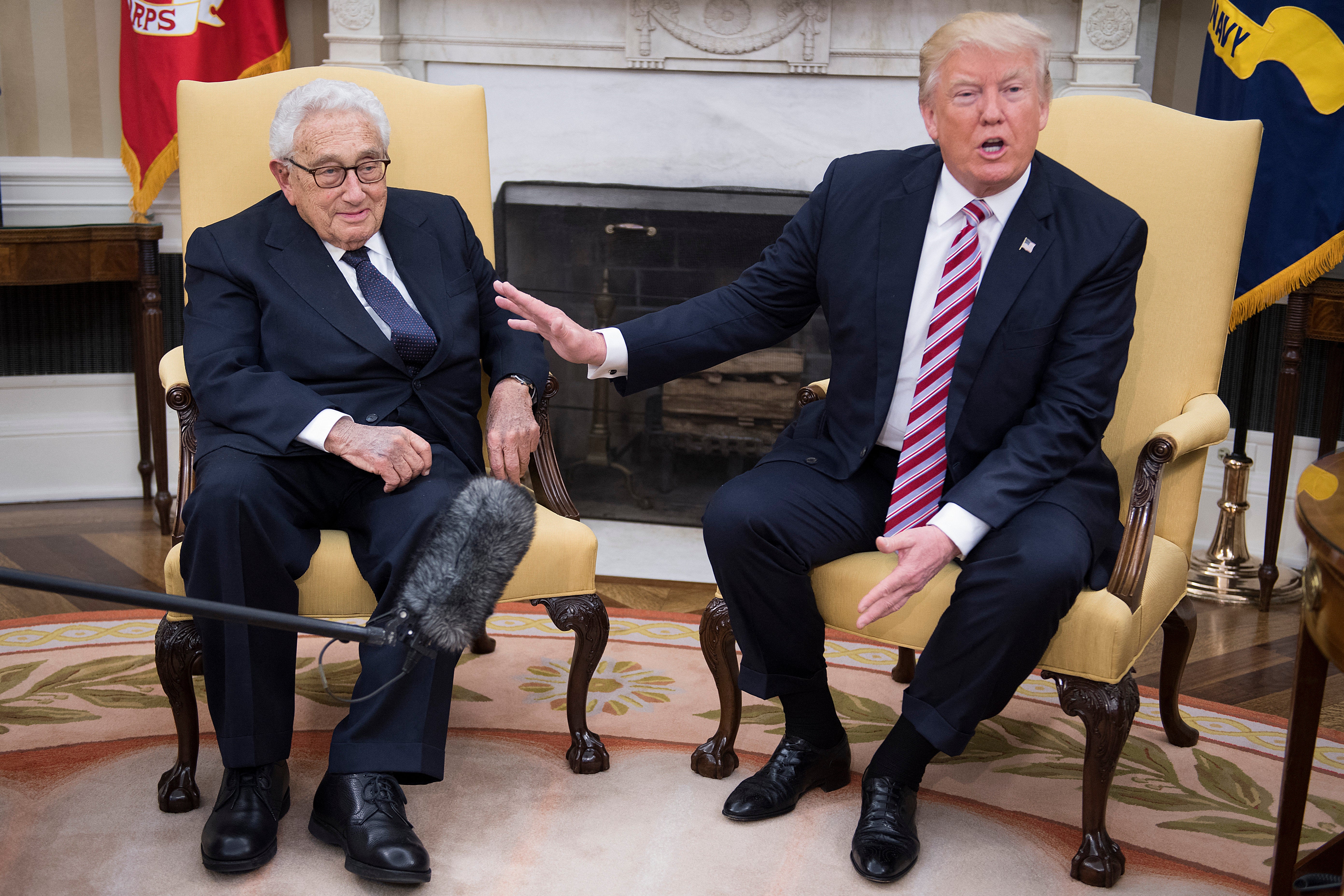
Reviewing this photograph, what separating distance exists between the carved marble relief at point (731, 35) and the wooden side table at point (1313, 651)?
2.38 meters

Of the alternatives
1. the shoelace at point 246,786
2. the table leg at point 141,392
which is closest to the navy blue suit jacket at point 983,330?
the shoelace at point 246,786

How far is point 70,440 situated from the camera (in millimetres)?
3711

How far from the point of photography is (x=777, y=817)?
1956 mm

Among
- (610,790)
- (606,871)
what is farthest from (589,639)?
(606,871)

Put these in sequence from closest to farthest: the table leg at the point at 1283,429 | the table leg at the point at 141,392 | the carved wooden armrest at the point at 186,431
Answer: the carved wooden armrest at the point at 186,431 < the table leg at the point at 1283,429 < the table leg at the point at 141,392

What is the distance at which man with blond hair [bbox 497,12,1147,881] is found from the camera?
5.70ft

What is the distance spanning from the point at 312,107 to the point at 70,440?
2.22 metres

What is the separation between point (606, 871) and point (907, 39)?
2.62 metres

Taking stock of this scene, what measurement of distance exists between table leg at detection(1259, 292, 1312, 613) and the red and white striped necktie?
4.82 ft

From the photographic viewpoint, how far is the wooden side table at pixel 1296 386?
288 centimetres

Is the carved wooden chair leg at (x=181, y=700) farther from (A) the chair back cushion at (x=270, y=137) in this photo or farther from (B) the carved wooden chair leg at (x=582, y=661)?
(A) the chair back cushion at (x=270, y=137)

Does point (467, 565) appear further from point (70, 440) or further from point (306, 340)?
point (70, 440)

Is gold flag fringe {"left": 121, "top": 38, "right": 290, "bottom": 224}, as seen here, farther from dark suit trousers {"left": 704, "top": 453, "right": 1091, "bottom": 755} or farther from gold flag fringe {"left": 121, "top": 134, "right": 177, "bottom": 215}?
dark suit trousers {"left": 704, "top": 453, "right": 1091, "bottom": 755}

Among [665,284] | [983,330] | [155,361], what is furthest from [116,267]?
[983,330]
